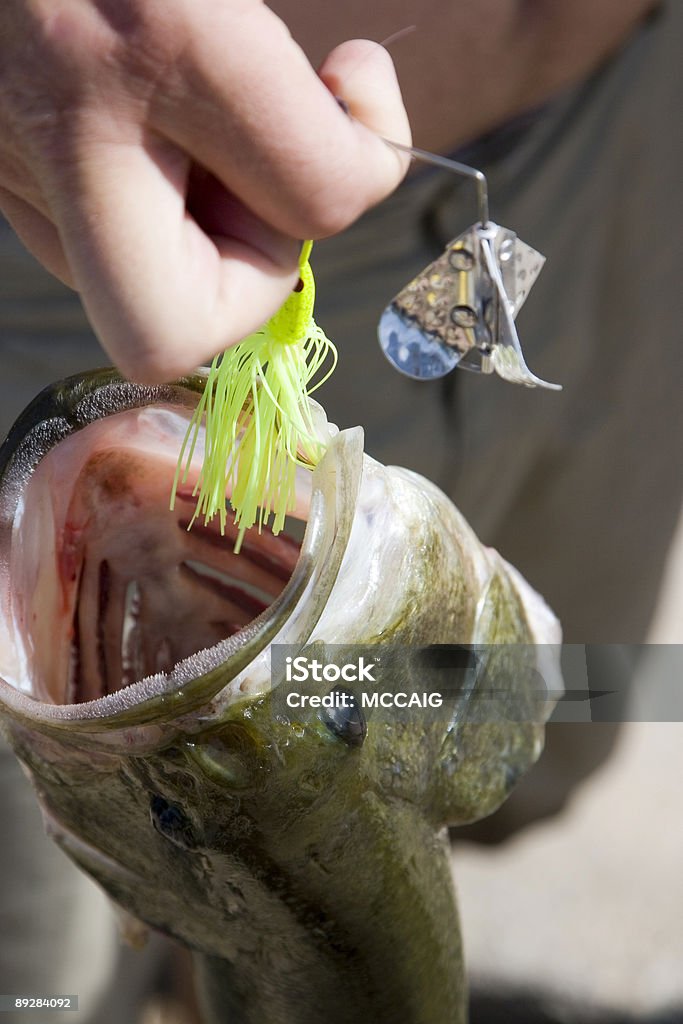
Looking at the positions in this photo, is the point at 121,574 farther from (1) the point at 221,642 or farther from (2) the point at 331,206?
(2) the point at 331,206

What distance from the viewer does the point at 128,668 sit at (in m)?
0.99

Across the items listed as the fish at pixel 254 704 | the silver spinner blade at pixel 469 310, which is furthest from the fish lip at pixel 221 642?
the silver spinner blade at pixel 469 310

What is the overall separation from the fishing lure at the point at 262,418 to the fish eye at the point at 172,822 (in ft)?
0.64

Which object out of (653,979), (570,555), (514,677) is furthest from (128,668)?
(653,979)

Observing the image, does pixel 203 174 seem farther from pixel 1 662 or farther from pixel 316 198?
pixel 1 662

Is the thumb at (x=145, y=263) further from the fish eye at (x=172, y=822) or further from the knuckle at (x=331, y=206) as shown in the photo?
the fish eye at (x=172, y=822)

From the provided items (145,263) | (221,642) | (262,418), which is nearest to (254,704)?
(221,642)

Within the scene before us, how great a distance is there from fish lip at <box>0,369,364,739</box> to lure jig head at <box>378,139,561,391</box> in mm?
180

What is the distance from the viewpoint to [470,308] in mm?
903

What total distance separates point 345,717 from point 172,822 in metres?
0.14

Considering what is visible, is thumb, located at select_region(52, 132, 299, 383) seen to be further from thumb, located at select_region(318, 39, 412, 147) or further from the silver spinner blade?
the silver spinner blade

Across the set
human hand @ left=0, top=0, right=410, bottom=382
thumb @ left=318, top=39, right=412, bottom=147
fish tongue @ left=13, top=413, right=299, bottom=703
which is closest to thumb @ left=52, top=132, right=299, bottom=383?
human hand @ left=0, top=0, right=410, bottom=382

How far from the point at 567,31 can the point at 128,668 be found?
3.15ft

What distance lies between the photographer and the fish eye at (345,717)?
770mm
